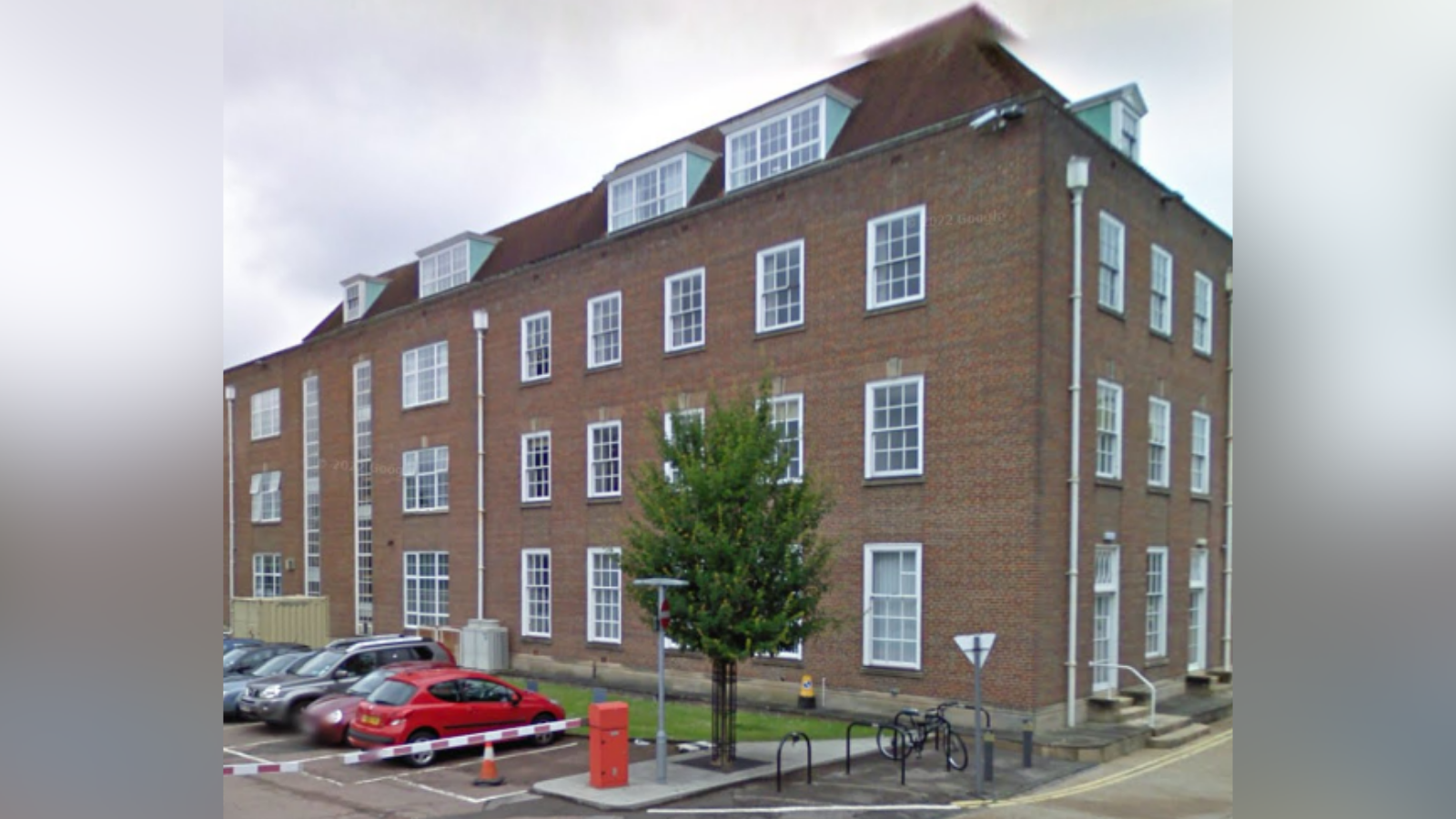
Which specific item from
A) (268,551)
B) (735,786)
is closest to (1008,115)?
(735,786)

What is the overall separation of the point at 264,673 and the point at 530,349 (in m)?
6.44

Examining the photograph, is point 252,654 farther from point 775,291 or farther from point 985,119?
point 985,119

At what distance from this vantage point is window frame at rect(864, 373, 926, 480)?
11883mm

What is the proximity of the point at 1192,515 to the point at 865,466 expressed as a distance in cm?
548

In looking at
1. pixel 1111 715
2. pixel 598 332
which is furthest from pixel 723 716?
pixel 598 332

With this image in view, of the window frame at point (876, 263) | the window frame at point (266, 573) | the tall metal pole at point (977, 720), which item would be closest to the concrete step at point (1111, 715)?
the tall metal pole at point (977, 720)

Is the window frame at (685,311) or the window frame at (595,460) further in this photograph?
the window frame at (595,460)

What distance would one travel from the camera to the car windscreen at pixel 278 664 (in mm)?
11773

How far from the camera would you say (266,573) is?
10.2 meters

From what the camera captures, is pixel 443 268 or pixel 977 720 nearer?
pixel 977 720

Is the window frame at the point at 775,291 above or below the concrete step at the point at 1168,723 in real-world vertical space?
above

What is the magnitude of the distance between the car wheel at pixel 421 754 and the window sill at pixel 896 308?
7.57 meters

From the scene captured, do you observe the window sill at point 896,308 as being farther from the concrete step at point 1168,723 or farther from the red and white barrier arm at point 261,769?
the red and white barrier arm at point 261,769

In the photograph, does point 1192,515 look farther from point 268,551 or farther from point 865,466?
point 268,551
